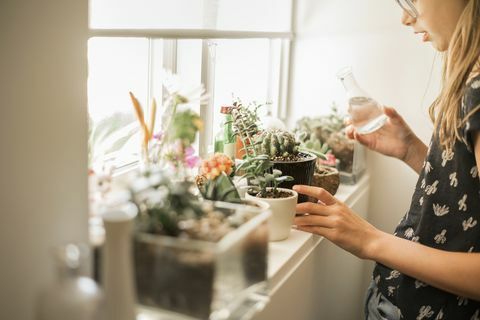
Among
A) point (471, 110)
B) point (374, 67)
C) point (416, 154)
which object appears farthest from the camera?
point (374, 67)

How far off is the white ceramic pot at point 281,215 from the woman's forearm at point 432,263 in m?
0.19

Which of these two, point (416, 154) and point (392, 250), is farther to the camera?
point (416, 154)

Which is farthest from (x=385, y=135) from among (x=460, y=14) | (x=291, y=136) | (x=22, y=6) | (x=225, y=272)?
(x=22, y=6)

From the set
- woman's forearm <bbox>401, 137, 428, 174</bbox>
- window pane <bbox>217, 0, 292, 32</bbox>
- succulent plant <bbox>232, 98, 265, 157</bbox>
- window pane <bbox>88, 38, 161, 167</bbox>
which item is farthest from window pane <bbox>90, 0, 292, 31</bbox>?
woman's forearm <bbox>401, 137, 428, 174</bbox>

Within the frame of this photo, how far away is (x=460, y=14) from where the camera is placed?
3.88ft

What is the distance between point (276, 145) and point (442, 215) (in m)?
0.41

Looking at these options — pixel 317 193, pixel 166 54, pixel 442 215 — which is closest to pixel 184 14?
pixel 166 54

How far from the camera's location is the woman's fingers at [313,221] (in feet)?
4.08

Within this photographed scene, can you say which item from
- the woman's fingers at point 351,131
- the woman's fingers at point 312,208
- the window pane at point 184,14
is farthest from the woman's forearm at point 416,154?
the window pane at point 184,14

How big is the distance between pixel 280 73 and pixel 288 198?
986 millimetres

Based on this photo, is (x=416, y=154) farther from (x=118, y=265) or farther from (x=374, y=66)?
(x=118, y=265)

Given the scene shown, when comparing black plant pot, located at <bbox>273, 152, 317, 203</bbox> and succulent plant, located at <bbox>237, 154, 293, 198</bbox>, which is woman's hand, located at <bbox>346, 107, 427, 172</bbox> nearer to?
black plant pot, located at <bbox>273, 152, 317, 203</bbox>

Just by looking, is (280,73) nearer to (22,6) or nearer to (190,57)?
(190,57)

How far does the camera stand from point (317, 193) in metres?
1.26
